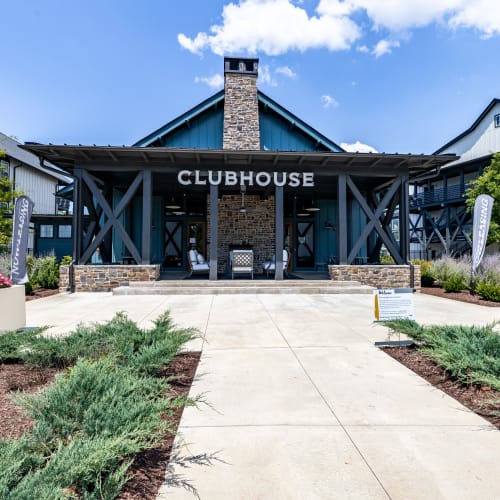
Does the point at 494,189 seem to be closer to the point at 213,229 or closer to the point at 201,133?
the point at 201,133

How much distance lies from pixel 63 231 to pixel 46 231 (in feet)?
3.60

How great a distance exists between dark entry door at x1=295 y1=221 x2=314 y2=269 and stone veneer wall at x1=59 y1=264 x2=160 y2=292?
7.21m

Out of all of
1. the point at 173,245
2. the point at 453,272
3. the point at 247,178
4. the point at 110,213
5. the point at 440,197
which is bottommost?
the point at 453,272

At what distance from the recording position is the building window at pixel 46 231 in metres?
22.4

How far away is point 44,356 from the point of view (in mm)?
3254

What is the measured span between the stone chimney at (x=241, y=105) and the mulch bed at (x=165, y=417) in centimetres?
1087

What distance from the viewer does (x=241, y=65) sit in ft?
45.4

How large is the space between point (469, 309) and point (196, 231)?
10.7 m

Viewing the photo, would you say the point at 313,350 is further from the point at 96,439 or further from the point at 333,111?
the point at 333,111

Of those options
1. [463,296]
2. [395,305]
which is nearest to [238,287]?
[395,305]

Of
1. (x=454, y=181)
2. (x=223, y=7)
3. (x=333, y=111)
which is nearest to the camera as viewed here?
(x=223, y=7)

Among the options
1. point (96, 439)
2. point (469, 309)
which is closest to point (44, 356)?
point (96, 439)

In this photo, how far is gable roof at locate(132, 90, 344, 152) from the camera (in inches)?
542

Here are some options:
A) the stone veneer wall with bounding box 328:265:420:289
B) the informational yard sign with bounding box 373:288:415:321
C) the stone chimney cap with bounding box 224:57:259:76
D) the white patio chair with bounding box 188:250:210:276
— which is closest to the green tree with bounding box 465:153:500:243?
the stone veneer wall with bounding box 328:265:420:289
